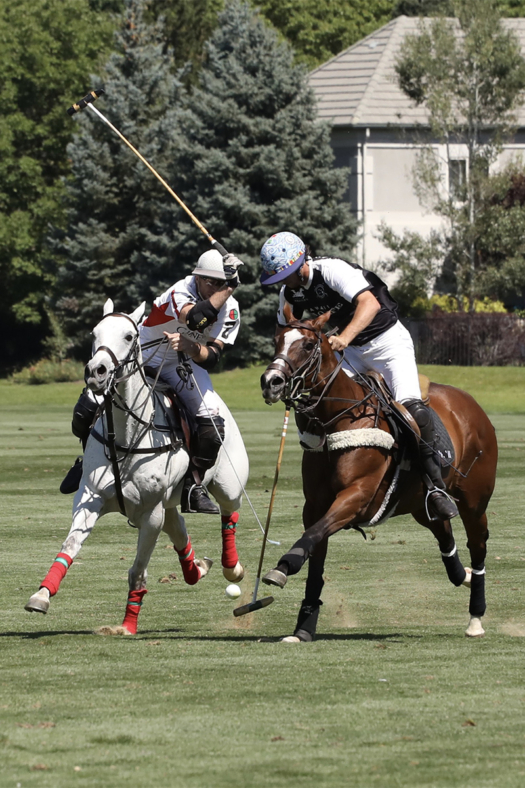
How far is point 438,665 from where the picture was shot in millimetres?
7852

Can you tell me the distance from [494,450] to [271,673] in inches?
150

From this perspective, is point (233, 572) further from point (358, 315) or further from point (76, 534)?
point (358, 315)

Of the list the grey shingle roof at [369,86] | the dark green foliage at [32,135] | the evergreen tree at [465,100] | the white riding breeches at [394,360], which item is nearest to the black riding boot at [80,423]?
the white riding breeches at [394,360]

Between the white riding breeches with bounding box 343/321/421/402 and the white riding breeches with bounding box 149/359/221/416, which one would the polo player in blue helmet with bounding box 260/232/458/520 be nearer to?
the white riding breeches with bounding box 343/321/421/402

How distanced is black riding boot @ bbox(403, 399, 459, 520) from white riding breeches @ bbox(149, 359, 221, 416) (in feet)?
5.13

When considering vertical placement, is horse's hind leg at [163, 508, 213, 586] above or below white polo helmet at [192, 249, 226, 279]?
below

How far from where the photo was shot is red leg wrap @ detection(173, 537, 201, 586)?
10562 millimetres

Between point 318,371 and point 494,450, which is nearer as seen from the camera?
point 318,371

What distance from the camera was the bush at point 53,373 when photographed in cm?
4972

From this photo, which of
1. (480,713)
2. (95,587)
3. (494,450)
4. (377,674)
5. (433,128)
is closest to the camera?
(480,713)

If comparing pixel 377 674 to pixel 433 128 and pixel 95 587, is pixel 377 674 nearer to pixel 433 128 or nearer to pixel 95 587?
pixel 95 587

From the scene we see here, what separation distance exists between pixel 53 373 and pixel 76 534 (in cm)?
4134

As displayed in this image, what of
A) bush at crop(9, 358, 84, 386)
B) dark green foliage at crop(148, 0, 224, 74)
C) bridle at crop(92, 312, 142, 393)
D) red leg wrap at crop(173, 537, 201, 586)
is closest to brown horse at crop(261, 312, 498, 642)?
bridle at crop(92, 312, 142, 393)

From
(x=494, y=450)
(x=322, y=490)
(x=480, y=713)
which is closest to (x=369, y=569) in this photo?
(x=494, y=450)
